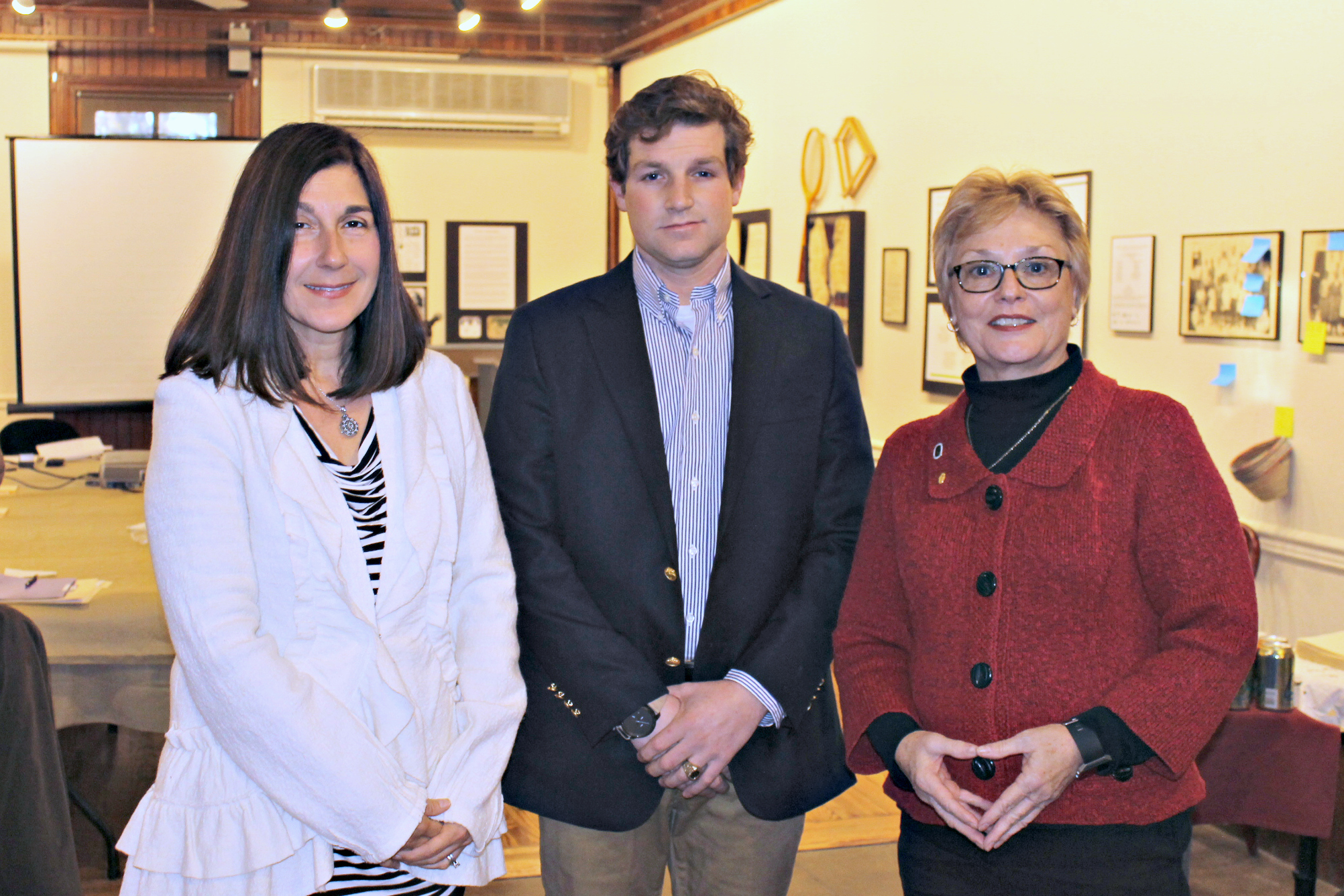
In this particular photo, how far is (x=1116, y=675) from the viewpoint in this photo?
1.43 m

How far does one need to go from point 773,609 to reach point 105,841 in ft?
7.93

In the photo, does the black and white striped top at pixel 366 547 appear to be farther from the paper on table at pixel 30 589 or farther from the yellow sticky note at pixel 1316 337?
the yellow sticky note at pixel 1316 337

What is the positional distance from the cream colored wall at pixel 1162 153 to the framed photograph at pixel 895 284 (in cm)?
5

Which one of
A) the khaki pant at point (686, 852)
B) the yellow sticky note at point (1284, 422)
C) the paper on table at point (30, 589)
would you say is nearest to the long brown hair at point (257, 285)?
the khaki pant at point (686, 852)

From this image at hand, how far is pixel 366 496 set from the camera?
1.56m

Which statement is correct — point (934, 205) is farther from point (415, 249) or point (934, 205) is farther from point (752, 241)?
point (415, 249)

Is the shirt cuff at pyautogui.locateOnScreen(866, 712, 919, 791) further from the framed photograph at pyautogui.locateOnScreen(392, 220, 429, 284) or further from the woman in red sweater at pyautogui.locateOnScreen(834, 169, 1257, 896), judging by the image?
the framed photograph at pyautogui.locateOnScreen(392, 220, 429, 284)

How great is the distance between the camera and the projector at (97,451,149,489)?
15.5 feet

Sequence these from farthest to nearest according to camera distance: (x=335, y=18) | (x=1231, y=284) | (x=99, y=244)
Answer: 1. (x=99, y=244)
2. (x=335, y=18)
3. (x=1231, y=284)

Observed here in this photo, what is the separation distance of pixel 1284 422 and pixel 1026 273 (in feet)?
7.81

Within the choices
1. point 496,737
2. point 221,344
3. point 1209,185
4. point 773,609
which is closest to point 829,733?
point 773,609

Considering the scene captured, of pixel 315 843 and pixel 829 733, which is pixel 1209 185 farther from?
pixel 315 843

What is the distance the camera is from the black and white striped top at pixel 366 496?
153 cm

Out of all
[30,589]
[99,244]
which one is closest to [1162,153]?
[30,589]
